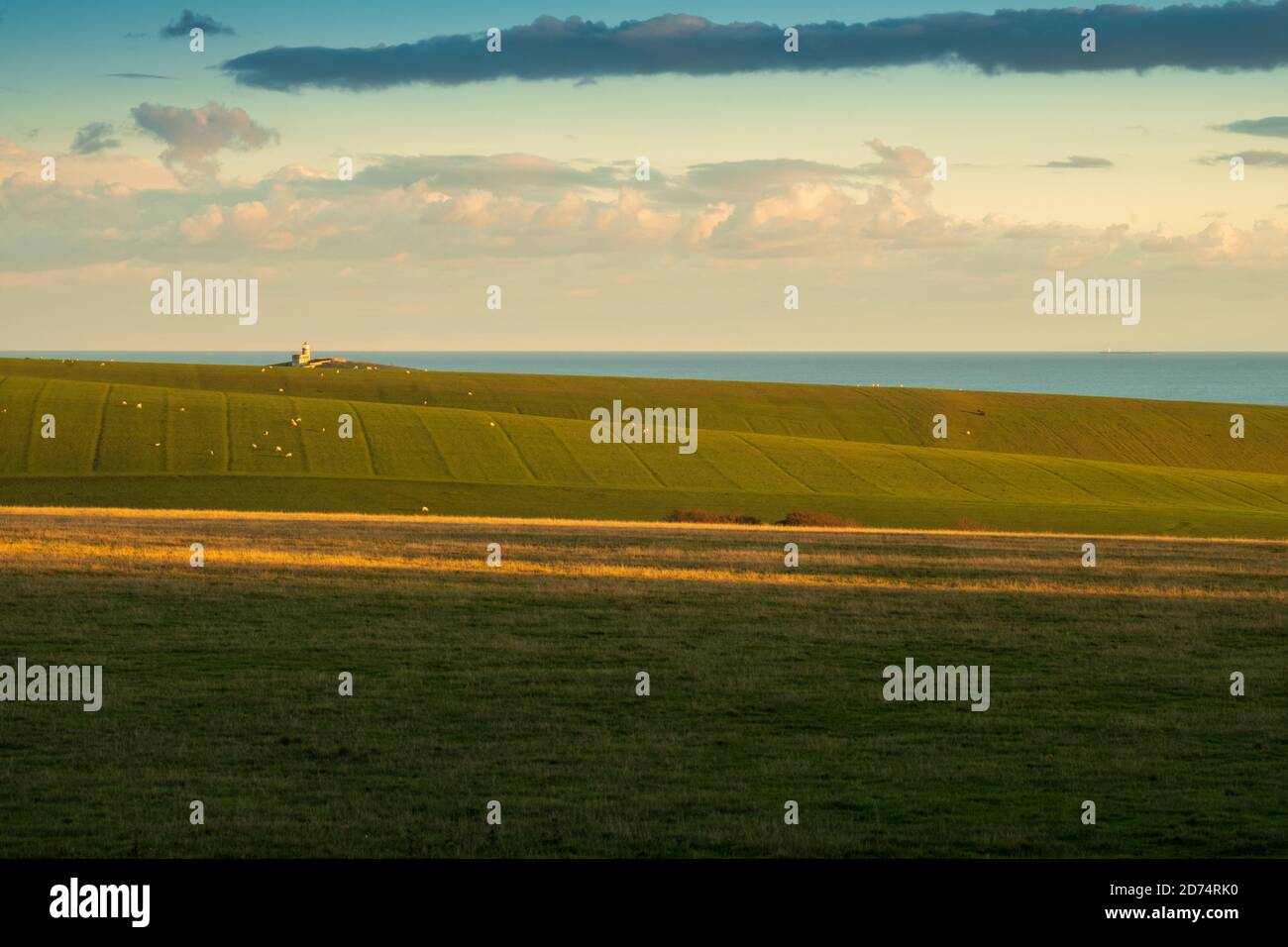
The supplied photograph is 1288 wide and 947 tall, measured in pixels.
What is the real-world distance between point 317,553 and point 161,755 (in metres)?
23.3

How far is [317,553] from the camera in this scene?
42625 mm

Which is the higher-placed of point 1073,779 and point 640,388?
point 640,388

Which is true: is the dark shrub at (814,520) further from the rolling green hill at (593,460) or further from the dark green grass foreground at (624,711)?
the dark green grass foreground at (624,711)

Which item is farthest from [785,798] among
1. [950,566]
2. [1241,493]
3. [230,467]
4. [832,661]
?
[1241,493]

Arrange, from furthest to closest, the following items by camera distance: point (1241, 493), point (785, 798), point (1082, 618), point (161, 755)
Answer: point (1241, 493), point (1082, 618), point (161, 755), point (785, 798)

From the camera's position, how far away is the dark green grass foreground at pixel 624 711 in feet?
54.1

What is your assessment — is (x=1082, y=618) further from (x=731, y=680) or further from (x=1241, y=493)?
(x=1241, y=493)

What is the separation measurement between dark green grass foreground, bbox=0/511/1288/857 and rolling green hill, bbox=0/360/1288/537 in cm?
4052

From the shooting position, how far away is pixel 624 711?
75.3 ft

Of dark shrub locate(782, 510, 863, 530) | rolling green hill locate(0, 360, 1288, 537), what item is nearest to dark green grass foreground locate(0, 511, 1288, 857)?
dark shrub locate(782, 510, 863, 530)

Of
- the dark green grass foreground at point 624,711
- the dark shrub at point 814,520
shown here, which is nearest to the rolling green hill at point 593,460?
the dark shrub at point 814,520

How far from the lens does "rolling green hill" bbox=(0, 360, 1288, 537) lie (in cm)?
8281

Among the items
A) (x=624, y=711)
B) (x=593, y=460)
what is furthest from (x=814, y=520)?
(x=624, y=711)

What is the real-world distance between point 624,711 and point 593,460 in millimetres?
78403
